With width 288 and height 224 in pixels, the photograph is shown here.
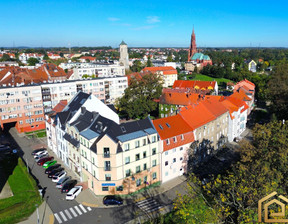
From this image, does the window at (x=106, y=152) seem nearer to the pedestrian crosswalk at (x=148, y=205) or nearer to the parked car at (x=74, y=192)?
the parked car at (x=74, y=192)

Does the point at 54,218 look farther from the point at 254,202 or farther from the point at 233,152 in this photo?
the point at 233,152

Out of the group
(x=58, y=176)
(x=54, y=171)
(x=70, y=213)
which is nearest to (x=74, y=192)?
(x=70, y=213)

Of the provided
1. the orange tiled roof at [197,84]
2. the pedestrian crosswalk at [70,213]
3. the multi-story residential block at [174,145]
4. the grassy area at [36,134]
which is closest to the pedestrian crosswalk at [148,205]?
the multi-story residential block at [174,145]

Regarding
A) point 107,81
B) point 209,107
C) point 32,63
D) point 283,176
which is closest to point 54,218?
point 283,176

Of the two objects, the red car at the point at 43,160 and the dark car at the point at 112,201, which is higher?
the red car at the point at 43,160

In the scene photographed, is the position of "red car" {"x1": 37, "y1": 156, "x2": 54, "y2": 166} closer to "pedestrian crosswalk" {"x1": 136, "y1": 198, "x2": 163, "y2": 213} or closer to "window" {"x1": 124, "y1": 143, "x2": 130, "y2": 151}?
"window" {"x1": 124, "y1": 143, "x2": 130, "y2": 151}

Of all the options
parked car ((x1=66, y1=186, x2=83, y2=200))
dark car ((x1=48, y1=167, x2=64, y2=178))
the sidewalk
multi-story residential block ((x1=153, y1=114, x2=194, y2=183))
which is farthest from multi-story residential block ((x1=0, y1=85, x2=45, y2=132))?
multi-story residential block ((x1=153, y1=114, x2=194, y2=183))
